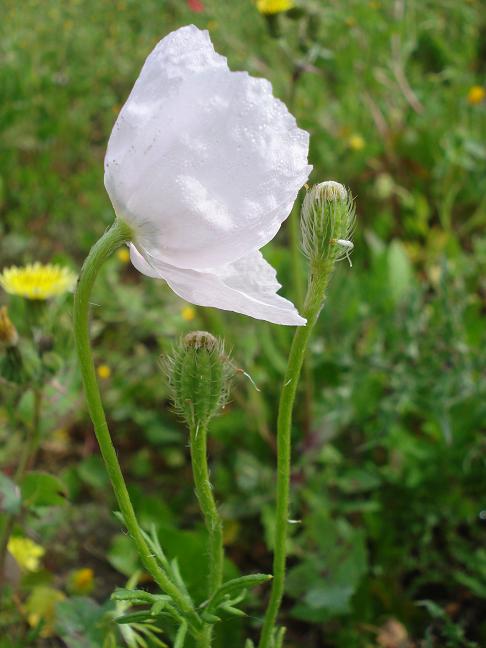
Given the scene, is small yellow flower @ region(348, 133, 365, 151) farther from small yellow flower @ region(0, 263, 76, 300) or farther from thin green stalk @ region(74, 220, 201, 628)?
thin green stalk @ region(74, 220, 201, 628)

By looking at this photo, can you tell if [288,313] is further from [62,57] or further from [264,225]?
[62,57]

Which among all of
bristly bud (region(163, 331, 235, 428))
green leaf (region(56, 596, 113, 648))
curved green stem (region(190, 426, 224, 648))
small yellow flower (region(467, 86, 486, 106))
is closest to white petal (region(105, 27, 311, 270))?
bristly bud (region(163, 331, 235, 428))

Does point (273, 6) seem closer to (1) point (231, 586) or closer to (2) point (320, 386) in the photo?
(2) point (320, 386)

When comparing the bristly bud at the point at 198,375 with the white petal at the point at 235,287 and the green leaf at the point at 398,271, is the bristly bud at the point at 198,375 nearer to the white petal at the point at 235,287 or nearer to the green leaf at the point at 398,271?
the white petal at the point at 235,287

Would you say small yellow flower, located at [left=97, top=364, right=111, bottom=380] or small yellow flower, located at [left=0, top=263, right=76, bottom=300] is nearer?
small yellow flower, located at [left=0, top=263, right=76, bottom=300]

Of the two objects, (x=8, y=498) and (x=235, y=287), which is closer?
(x=235, y=287)

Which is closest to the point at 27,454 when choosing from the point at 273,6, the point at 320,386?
the point at 320,386

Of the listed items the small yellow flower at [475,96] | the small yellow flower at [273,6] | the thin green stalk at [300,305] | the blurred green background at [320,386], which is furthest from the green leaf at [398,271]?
the small yellow flower at [475,96]
